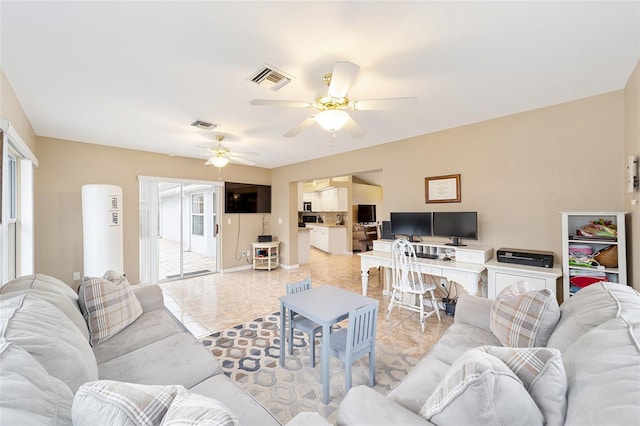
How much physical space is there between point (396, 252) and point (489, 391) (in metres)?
2.29

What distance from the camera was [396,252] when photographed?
3.03 metres

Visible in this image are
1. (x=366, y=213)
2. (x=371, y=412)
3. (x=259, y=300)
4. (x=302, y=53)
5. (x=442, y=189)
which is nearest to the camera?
(x=371, y=412)

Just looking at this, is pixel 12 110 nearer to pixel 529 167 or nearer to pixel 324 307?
pixel 324 307

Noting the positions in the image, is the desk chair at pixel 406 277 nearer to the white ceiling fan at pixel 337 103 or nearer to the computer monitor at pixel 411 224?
the computer monitor at pixel 411 224

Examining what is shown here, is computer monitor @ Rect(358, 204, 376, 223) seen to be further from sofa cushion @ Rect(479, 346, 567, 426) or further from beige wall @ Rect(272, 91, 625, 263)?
sofa cushion @ Rect(479, 346, 567, 426)

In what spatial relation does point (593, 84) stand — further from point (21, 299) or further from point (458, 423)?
point (21, 299)

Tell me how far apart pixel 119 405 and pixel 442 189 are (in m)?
3.64

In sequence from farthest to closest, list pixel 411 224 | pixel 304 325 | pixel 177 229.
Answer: pixel 177 229
pixel 411 224
pixel 304 325

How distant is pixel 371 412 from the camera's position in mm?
956

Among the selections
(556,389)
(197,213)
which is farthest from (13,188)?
(556,389)

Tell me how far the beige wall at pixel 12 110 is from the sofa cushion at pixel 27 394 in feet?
7.36

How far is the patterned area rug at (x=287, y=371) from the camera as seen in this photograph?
179 cm

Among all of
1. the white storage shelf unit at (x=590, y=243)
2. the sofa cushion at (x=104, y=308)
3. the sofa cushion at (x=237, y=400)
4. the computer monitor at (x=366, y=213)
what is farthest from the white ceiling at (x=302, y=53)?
the computer monitor at (x=366, y=213)

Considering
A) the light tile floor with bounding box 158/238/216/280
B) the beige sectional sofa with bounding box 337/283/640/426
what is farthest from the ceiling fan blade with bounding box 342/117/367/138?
the light tile floor with bounding box 158/238/216/280
